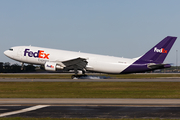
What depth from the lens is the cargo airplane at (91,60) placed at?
49312mm

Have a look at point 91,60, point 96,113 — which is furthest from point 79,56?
point 96,113

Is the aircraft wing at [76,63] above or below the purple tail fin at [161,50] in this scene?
below

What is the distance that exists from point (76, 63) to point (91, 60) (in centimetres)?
324

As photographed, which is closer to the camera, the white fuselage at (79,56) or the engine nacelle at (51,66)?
the engine nacelle at (51,66)

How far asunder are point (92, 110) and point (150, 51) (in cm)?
3614

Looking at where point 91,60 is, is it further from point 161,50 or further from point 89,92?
Answer: point 89,92

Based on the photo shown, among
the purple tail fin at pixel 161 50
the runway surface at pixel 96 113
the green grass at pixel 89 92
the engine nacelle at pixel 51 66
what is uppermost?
the purple tail fin at pixel 161 50

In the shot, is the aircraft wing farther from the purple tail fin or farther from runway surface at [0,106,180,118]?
runway surface at [0,106,180,118]

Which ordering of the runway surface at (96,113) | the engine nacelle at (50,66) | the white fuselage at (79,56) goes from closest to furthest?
the runway surface at (96,113) → the engine nacelle at (50,66) → the white fuselage at (79,56)

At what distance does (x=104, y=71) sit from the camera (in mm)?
52219

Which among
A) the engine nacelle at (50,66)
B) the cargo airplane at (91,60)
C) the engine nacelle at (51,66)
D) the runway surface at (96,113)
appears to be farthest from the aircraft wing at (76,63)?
the runway surface at (96,113)

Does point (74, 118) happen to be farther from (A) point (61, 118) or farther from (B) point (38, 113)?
(B) point (38, 113)

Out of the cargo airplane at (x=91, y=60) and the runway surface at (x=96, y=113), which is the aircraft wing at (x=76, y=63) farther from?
the runway surface at (x=96, y=113)

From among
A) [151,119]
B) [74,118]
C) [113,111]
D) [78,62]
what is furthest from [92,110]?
[78,62]
